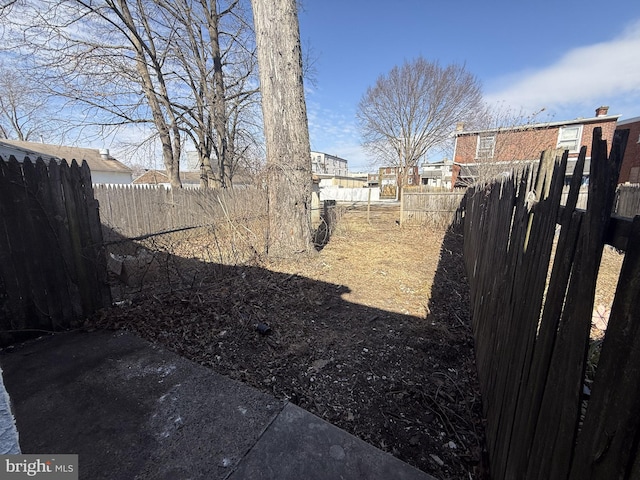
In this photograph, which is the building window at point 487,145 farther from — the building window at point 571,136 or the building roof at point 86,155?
the building roof at point 86,155

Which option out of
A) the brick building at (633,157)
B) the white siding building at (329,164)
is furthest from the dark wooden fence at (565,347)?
the white siding building at (329,164)

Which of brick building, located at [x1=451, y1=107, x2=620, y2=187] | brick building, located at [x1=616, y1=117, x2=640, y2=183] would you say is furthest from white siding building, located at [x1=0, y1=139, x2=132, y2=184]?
brick building, located at [x1=616, y1=117, x2=640, y2=183]

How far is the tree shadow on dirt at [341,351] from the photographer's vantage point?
2.02 m

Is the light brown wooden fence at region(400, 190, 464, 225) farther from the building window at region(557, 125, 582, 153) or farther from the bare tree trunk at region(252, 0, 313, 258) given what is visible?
the building window at region(557, 125, 582, 153)

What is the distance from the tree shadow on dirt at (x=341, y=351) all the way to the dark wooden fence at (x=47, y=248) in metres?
0.39

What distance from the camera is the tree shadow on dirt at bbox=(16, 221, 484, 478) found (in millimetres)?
2016

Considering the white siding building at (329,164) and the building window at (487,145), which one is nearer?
the building window at (487,145)

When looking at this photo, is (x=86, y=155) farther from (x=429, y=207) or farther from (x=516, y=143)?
(x=516, y=143)

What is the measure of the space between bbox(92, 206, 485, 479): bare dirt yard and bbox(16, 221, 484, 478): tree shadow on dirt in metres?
0.01

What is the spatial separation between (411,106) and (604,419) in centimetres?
3274

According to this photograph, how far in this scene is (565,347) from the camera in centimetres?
100

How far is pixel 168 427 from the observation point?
1911 mm

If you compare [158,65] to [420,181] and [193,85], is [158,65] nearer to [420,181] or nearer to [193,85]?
[193,85]

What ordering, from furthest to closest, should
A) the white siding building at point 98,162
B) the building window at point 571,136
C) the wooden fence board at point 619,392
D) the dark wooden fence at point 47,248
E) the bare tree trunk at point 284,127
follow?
the white siding building at point 98,162
the building window at point 571,136
the bare tree trunk at point 284,127
the dark wooden fence at point 47,248
the wooden fence board at point 619,392
